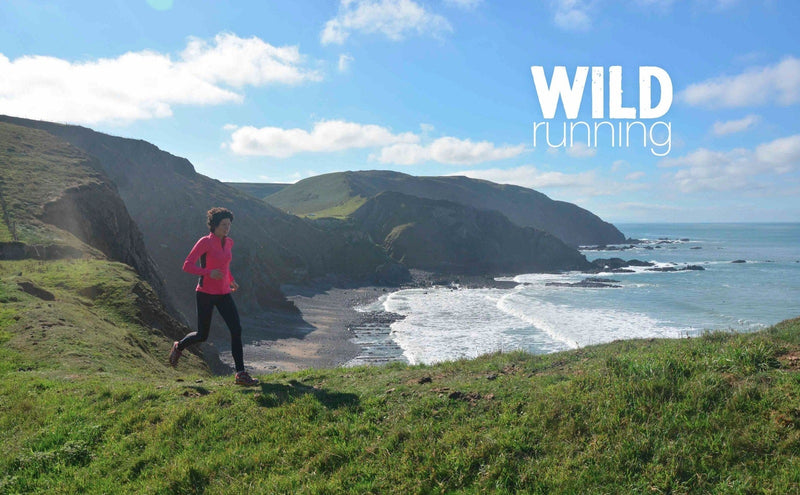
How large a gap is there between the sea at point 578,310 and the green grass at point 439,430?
15.0 meters

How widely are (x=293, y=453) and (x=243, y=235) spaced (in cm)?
7529

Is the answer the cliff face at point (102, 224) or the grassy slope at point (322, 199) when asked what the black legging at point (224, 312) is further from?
the grassy slope at point (322, 199)

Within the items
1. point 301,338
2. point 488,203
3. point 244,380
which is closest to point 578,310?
point 301,338

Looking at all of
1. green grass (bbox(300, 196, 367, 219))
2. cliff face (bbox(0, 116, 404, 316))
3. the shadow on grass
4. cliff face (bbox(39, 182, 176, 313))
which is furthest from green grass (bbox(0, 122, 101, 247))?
green grass (bbox(300, 196, 367, 219))

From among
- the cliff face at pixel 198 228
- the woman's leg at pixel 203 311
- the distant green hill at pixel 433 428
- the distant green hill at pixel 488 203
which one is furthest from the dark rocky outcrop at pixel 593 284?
the distant green hill at pixel 488 203

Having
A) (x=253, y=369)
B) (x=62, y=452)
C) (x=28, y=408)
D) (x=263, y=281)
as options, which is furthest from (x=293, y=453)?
(x=263, y=281)

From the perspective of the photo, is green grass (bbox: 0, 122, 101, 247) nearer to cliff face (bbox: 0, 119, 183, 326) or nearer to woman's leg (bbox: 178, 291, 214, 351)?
cliff face (bbox: 0, 119, 183, 326)

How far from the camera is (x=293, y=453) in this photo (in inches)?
218

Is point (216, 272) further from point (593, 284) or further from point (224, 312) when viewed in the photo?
point (593, 284)

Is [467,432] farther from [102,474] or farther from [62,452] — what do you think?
[62,452]

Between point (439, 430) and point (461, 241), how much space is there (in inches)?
4228

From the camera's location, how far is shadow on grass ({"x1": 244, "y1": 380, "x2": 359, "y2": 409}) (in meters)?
6.80

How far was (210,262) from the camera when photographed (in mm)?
7930

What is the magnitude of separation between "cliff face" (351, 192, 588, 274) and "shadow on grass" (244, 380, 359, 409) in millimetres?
90842
